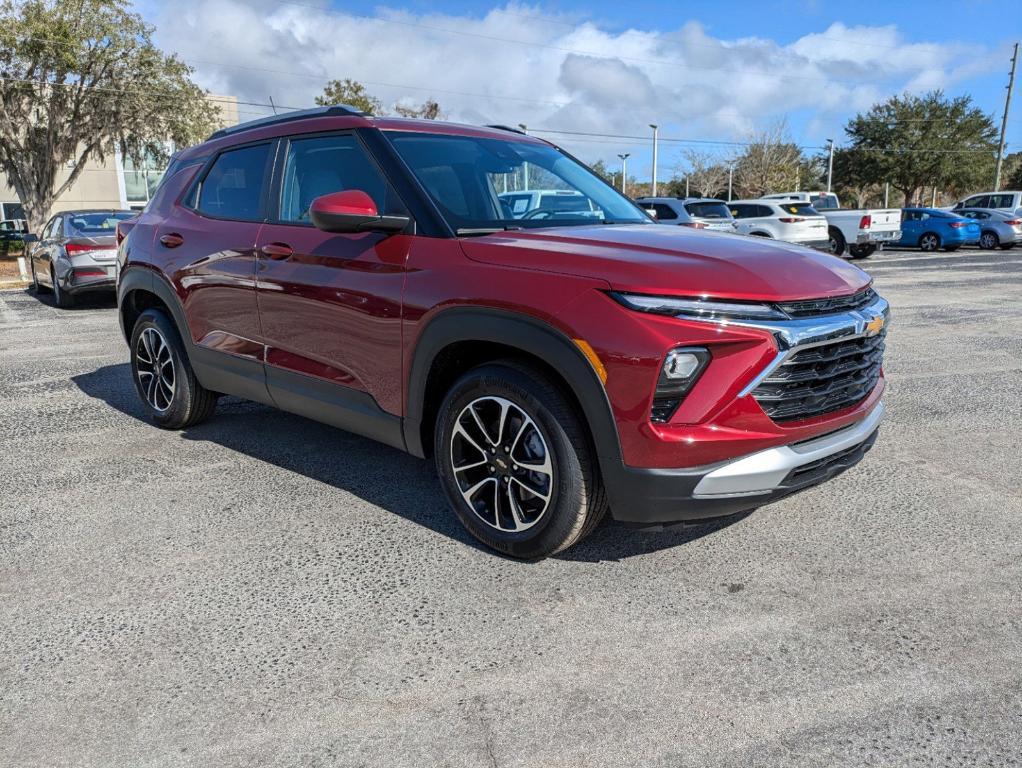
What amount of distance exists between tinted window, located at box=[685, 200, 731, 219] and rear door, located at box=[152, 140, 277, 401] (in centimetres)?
1729

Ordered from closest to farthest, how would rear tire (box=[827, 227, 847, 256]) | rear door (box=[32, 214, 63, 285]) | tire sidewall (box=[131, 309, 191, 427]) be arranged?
tire sidewall (box=[131, 309, 191, 427]) < rear door (box=[32, 214, 63, 285]) < rear tire (box=[827, 227, 847, 256])

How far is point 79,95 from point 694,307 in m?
27.1

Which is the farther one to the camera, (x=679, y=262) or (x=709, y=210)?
(x=709, y=210)

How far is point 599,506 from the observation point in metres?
3.15

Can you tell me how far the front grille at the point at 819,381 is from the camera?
2900 millimetres

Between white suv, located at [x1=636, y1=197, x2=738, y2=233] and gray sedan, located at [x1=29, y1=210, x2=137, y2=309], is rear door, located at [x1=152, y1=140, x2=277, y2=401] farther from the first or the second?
white suv, located at [x1=636, y1=197, x2=738, y2=233]

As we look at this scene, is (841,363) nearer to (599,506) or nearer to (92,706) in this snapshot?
(599,506)

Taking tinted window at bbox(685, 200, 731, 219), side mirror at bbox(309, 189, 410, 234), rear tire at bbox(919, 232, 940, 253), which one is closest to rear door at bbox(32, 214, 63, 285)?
side mirror at bbox(309, 189, 410, 234)

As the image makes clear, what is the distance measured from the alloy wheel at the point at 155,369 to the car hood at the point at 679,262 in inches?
110

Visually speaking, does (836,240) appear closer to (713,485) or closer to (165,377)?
(165,377)

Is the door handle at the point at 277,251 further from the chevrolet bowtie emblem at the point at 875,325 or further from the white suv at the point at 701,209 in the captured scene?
the white suv at the point at 701,209

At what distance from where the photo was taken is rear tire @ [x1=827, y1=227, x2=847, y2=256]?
21.8m

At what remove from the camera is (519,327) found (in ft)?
10.1

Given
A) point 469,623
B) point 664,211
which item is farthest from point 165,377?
point 664,211
